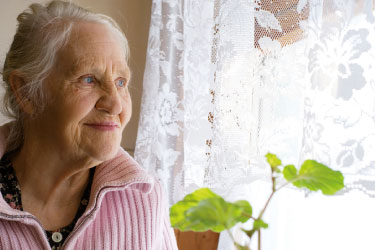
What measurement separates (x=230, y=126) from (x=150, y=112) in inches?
19.8

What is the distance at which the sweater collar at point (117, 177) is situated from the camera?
123cm

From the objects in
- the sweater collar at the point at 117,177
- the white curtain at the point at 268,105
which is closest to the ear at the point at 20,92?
the sweater collar at the point at 117,177

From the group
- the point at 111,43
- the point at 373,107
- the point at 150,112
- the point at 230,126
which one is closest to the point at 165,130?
the point at 150,112

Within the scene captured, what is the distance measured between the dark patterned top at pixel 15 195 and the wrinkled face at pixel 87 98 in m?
0.17

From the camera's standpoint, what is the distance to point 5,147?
51.3 inches

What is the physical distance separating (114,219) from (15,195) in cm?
29

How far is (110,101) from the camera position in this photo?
1.21 metres

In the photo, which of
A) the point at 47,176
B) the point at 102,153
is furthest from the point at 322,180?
the point at 47,176

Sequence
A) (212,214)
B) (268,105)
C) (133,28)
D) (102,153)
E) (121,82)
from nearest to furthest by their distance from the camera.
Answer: (212,214) → (102,153) → (121,82) → (268,105) → (133,28)

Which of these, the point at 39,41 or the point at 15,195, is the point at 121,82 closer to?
the point at 39,41

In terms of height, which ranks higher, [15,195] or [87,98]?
[87,98]

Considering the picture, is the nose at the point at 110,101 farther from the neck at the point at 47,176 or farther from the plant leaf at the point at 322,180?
the plant leaf at the point at 322,180

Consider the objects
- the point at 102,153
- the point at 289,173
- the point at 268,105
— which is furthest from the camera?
the point at 268,105

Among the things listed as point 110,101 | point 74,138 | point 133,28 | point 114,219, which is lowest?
point 114,219
